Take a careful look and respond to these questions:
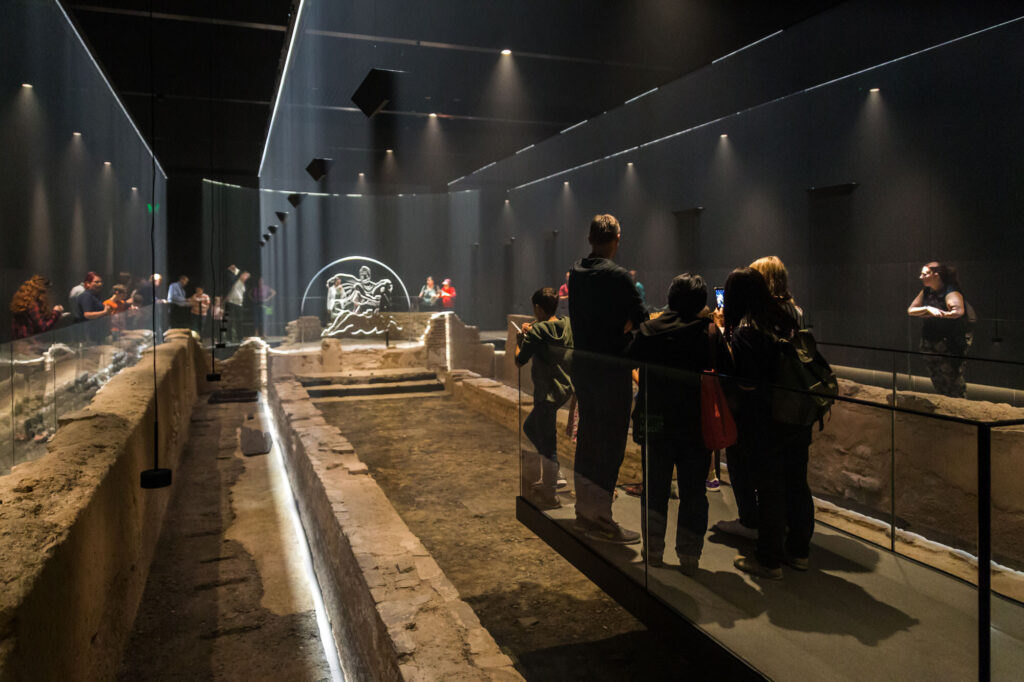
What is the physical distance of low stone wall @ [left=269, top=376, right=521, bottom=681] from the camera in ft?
8.97

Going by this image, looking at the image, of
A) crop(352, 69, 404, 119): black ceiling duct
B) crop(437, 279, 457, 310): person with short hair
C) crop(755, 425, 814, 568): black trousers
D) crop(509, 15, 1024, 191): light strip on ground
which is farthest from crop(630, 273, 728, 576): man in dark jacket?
crop(437, 279, 457, 310): person with short hair

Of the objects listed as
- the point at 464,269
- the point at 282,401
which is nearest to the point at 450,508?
the point at 282,401

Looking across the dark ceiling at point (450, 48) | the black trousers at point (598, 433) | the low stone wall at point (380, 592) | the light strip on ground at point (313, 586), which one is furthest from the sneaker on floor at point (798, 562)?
the dark ceiling at point (450, 48)

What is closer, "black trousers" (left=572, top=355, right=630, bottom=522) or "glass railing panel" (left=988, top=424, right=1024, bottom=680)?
"glass railing panel" (left=988, top=424, right=1024, bottom=680)

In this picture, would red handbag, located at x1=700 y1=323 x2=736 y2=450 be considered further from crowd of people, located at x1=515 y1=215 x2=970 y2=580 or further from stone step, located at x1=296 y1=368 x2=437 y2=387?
stone step, located at x1=296 y1=368 x2=437 y2=387

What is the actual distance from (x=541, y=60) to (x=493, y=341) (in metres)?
7.12

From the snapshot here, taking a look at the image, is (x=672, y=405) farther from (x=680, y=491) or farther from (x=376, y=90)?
(x=376, y=90)

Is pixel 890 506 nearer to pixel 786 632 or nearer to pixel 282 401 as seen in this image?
pixel 786 632

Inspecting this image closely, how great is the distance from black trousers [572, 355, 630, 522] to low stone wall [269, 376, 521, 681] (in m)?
0.70

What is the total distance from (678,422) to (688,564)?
1.53 ft

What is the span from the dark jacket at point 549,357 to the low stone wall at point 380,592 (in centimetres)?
103

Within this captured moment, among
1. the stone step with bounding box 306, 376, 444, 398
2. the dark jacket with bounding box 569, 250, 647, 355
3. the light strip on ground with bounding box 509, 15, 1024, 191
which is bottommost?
the stone step with bounding box 306, 376, 444, 398

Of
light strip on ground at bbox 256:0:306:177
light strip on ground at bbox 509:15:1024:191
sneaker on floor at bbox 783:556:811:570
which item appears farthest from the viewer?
light strip on ground at bbox 256:0:306:177

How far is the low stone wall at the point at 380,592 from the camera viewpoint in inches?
108
